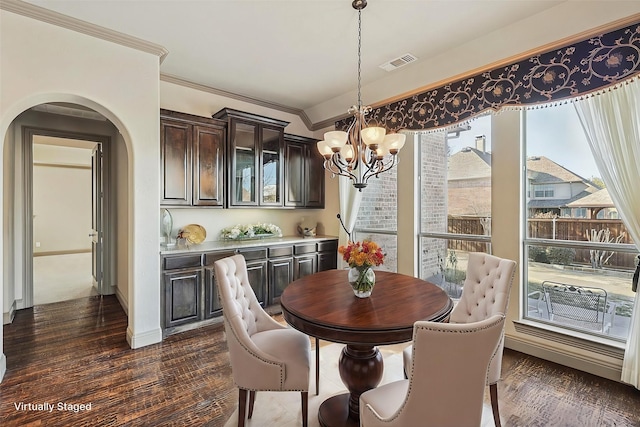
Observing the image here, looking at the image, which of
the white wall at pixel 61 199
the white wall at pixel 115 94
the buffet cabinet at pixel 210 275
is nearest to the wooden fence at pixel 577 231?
the buffet cabinet at pixel 210 275

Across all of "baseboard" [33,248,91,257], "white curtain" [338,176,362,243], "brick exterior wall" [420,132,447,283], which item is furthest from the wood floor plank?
"baseboard" [33,248,91,257]

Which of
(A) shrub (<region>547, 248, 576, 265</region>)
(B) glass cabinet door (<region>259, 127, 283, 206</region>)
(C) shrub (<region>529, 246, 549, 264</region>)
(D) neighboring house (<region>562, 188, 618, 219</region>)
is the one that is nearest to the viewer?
(D) neighboring house (<region>562, 188, 618, 219</region>)

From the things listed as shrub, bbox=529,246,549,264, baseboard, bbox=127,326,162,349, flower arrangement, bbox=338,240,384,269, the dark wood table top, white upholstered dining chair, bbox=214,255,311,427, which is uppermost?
flower arrangement, bbox=338,240,384,269

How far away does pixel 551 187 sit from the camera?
2.80 meters

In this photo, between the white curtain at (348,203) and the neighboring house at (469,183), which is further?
the white curtain at (348,203)

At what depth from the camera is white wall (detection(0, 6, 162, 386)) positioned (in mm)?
2441

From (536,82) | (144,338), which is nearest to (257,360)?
(144,338)

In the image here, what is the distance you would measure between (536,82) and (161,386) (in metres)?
4.04

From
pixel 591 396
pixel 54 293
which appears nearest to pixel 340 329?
pixel 591 396

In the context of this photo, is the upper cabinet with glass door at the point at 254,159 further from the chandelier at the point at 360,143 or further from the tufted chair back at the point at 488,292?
the tufted chair back at the point at 488,292

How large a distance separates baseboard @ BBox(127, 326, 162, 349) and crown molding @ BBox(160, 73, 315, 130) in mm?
2950

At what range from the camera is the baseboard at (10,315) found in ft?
11.5

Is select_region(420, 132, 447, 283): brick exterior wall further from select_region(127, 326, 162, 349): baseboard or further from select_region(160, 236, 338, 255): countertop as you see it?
select_region(127, 326, 162, 349): baseboard

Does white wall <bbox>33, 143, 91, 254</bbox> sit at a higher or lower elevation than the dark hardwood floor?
higher
